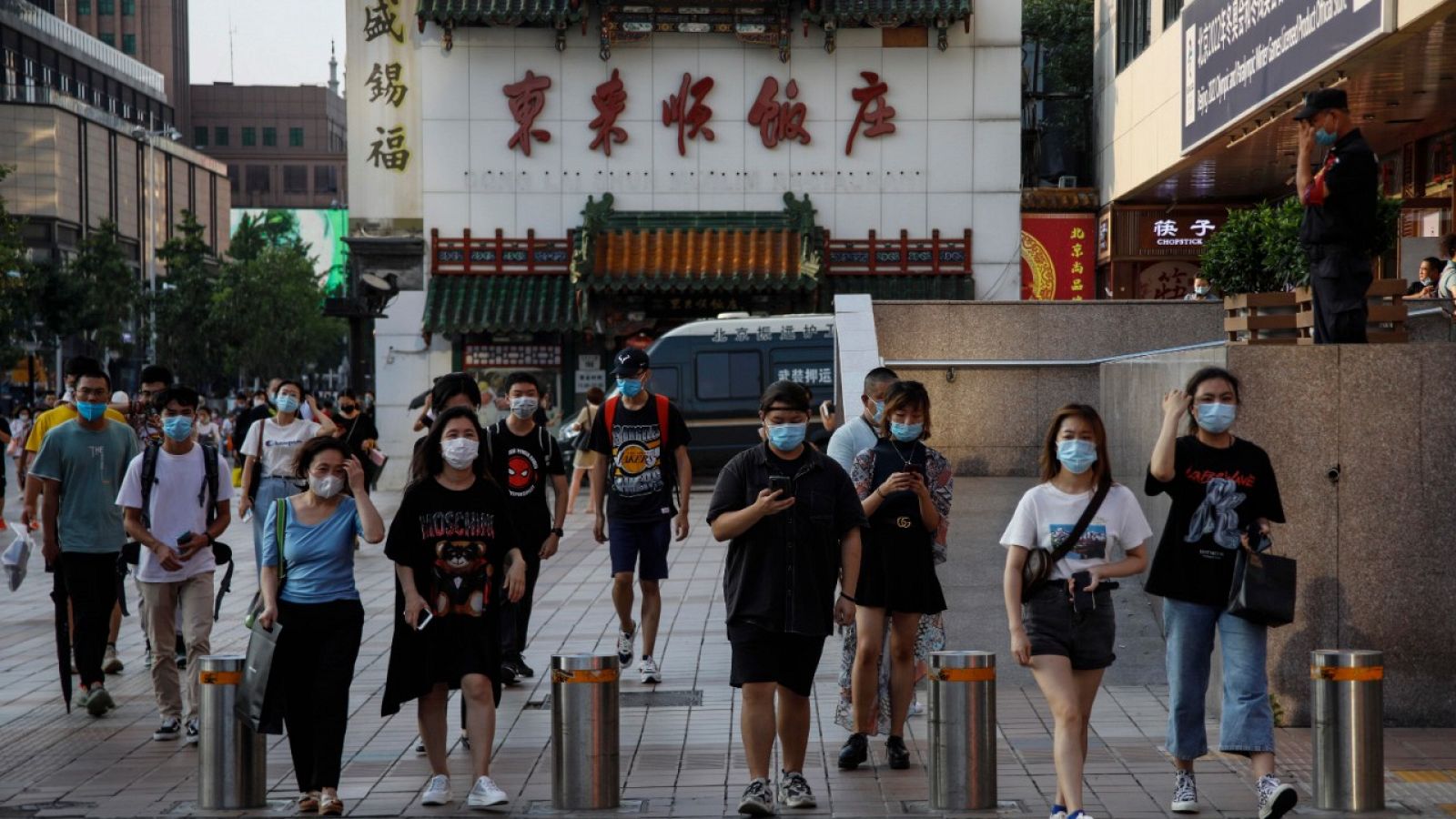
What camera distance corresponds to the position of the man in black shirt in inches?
328

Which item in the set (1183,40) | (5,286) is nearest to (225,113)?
(5,286)

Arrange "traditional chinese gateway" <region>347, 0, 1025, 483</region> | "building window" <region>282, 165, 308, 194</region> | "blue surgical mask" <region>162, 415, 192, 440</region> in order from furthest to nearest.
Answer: "building window" <region>282, 165, 308, 194</region> → "traditional chinese gateway" <region>347, 0, 1025, 483</region> → "blue surgical mask" <region>162, 415, 192, 440</region>

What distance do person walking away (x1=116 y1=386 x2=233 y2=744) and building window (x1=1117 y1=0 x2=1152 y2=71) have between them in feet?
73.5

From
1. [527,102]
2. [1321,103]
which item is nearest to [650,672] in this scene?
[1321,103]

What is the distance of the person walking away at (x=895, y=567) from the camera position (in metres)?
7.91

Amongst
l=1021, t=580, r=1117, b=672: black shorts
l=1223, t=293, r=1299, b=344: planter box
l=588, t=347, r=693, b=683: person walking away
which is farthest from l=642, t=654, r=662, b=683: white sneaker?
l=1021, t=580, r=1117, b=672: black shorts

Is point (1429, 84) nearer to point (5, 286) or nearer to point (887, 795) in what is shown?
point (887, 795)

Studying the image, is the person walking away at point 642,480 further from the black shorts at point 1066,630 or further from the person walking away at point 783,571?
the black shorts at point 1066,630

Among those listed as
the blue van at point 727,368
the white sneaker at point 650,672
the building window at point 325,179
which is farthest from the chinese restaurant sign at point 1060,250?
the building window at point 325,179

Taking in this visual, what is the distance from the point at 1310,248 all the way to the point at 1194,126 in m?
16.5

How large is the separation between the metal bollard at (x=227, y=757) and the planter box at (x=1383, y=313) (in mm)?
5350

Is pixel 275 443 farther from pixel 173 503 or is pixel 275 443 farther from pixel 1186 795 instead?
pixel 1186 795

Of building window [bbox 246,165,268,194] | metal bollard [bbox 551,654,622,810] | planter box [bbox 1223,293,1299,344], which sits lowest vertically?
metal bollard [bbox 551,654,622,810]

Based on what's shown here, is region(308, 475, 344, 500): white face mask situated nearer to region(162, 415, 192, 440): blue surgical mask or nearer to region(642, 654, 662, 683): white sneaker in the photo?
region(162, 415, 192, 440): blue surgical mask
